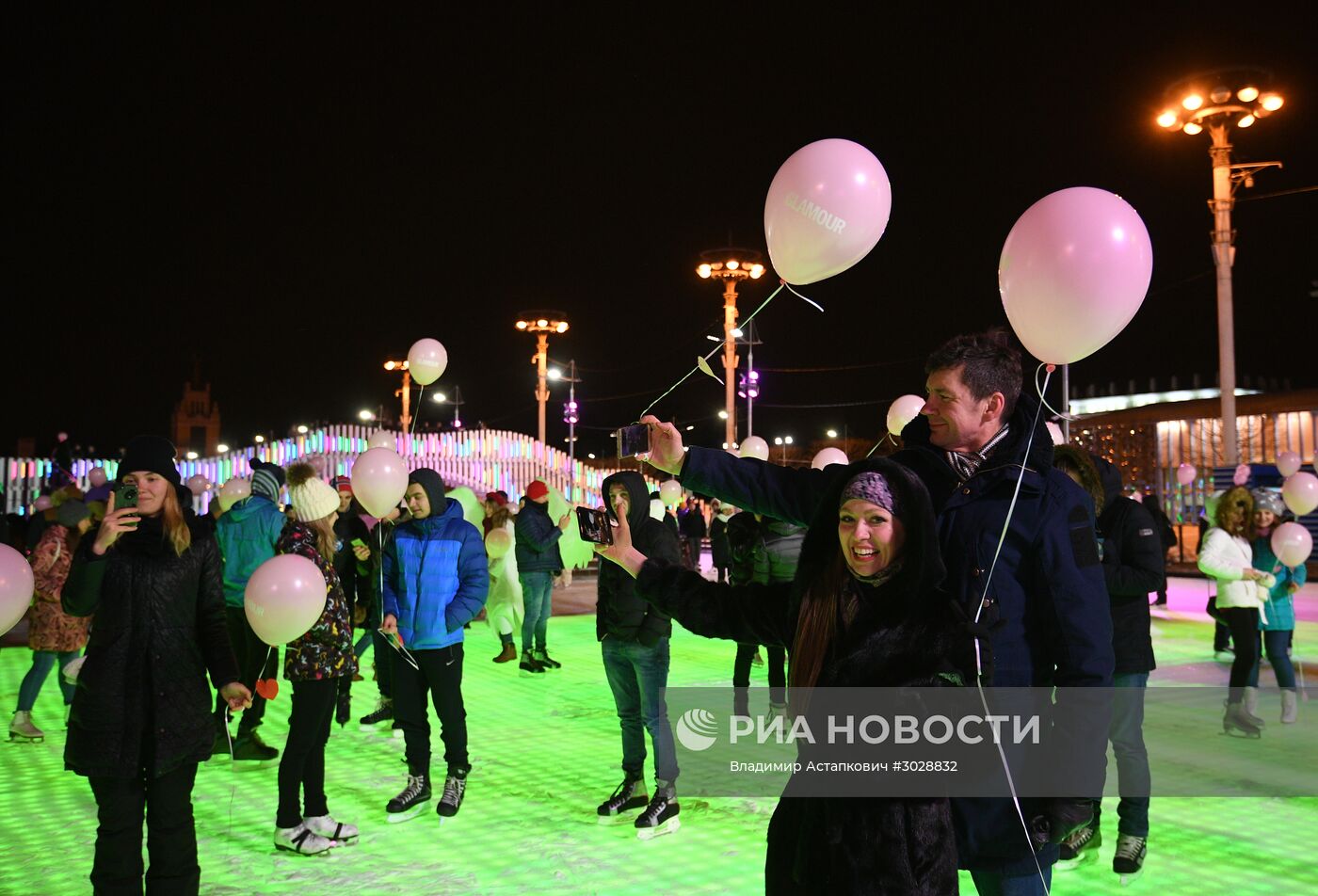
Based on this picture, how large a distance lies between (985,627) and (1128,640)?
268 cm

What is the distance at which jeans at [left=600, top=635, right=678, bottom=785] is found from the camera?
16.0 ft

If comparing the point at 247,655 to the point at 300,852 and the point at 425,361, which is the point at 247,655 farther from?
the point at 425,361

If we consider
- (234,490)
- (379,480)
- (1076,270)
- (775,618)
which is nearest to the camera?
(775,618)

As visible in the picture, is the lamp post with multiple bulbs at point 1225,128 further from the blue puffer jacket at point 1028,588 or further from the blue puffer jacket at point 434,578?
the blue puffer jacket at point 1028,588

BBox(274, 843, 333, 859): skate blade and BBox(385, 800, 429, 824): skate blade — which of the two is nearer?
BBox(274, 843, 333, 859): skate blade

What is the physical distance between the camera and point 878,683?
85.5 inches

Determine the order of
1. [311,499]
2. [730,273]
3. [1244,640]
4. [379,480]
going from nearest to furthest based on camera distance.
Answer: [311,499] < [379,480] < [1244,640] < [730,273]

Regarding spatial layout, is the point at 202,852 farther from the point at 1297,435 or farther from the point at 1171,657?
the point at 1297,435

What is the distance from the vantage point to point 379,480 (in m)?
5.64

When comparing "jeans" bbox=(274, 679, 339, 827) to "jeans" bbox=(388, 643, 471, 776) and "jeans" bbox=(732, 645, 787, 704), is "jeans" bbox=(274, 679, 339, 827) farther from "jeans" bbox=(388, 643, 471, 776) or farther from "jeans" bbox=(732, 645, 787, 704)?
"jeans" bbox=(732, 645, 787, 704)

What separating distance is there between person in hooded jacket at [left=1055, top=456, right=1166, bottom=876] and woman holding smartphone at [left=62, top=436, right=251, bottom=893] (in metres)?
3.51

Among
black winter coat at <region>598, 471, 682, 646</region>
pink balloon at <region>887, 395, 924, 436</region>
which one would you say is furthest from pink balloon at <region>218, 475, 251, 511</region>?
pink balloon at <region>887, 395, 924, 436</region>

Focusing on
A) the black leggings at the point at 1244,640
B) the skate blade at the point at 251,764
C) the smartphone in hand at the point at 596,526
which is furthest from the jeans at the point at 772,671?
the smartphone in hand at the point at 596,526

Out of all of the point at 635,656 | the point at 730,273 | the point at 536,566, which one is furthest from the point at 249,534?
the point at 730,273
